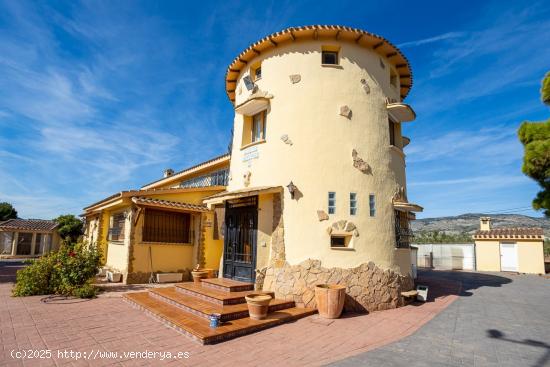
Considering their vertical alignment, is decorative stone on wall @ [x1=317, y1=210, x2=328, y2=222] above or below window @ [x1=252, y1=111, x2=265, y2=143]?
below

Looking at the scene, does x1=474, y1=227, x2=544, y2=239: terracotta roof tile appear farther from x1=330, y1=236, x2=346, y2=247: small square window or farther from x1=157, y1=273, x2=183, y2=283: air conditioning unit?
x1=157, y1=273, x2=183, y2=283: air conditioning unit

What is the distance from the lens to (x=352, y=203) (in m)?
9.89

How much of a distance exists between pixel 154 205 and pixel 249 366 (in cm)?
1014

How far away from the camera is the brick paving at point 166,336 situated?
18.3ft

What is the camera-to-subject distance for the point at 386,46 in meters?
11.3

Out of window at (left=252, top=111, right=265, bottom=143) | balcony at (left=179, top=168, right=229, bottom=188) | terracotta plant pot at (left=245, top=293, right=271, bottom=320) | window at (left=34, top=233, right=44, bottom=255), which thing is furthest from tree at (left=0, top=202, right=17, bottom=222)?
terracotta plant pot at (left=245, top=293, right=271, bottom=320)

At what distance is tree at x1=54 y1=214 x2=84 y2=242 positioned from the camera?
111 feet

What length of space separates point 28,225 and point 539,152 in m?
43.5

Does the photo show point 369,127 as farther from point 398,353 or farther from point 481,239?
point 481,239

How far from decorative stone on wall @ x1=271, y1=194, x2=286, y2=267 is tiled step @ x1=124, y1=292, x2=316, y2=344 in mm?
1603

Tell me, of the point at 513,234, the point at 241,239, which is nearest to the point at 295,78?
the point at 241,239

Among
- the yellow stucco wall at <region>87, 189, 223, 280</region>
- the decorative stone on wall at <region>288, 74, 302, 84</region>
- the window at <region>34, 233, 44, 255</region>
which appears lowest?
the window at <region>34, 233, 44, 255</region>

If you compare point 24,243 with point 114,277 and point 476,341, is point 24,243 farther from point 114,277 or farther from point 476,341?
point 476,341

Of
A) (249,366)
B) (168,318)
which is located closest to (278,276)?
(168,318)
